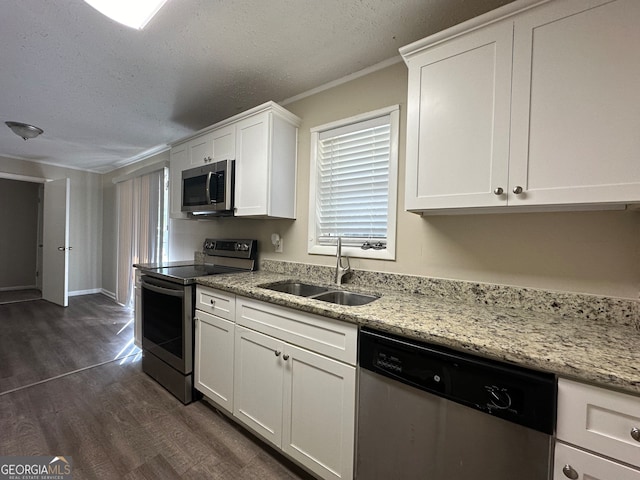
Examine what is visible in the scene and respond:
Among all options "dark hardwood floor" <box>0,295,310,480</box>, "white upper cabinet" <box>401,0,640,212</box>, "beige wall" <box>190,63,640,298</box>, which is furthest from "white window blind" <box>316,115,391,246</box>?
"dark hardwood floor" <box>0,295,310,480</box>

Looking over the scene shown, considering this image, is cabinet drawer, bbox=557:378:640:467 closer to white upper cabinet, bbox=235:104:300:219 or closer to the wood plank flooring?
white upper cabinet, bbox=235:104:300:219

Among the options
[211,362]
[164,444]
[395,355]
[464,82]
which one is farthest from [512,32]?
[164,444]

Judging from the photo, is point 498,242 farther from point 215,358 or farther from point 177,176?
point 177,176

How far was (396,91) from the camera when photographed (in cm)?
171

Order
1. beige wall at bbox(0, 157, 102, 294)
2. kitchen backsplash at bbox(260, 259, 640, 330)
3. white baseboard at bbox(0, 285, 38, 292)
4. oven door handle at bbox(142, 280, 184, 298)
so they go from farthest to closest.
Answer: white baseboard at bbox(0, 285, 38, 292) → beige wall at bbox(0, 157, 102, 294) → oven door handle at bbox(142, 280, 184, 298) → kitchen backsplash at bbox(260, 259, 640, 330)

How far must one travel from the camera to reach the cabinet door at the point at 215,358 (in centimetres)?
172

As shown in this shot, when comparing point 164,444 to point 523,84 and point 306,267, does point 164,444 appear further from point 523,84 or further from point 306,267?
point 523,84

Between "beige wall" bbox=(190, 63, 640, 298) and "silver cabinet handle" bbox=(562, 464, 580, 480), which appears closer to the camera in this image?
"silver cabinet handle" bbox=(562, 464, 580, 480)

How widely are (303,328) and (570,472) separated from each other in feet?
3.21

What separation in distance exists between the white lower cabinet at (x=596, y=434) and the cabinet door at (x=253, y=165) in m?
1.77

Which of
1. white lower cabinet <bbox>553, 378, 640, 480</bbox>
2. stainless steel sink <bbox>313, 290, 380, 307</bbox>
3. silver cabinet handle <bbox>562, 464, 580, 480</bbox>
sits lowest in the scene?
silver cabinet handle <bbox>562, 464, 580, 480</bbox>

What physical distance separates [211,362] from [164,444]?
475 millimetres

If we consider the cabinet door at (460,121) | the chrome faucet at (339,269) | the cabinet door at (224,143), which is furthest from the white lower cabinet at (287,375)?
the cabinet door at (224,143)

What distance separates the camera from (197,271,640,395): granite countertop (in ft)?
2.40
